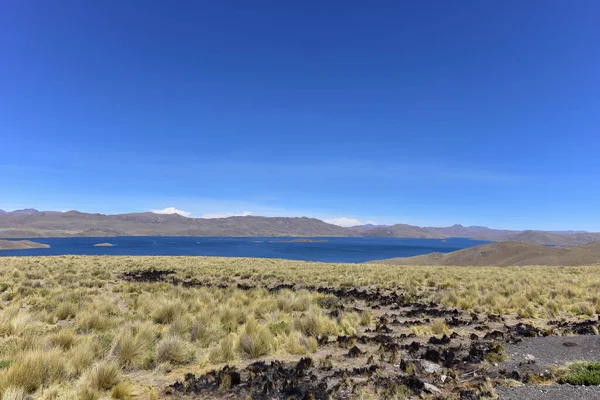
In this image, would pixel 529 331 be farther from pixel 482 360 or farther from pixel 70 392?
pixel 70 392

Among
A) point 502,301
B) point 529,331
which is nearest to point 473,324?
point 529,331

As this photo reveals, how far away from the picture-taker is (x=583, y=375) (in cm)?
564

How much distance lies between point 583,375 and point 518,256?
202 ft

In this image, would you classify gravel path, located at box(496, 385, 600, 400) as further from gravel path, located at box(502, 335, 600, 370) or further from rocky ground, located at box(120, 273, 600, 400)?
gravel path, located at box(502, 335, 600, 370)

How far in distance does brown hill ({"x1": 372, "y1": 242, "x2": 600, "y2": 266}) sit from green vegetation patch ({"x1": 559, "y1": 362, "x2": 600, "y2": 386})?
50.2 m

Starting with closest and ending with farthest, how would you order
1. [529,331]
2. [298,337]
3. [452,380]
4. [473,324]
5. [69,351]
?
[452,380], [69,351], [298,337], [529,331], [473,324]

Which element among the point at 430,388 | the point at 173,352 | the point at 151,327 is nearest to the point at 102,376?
the point at 173,352

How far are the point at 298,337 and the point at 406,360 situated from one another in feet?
8.77

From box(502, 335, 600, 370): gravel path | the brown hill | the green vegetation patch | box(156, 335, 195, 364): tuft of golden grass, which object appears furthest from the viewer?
the brown hill

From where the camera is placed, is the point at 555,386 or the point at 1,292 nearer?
the point at 555,386

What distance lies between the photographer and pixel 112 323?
9.81m

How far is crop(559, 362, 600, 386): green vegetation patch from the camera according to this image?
5.47m

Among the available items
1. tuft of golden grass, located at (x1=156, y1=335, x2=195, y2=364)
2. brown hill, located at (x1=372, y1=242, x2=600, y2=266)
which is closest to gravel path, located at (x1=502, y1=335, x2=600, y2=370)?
tuft of golden grass, located at (x1=156, y1=335, x2=195, y2=364)

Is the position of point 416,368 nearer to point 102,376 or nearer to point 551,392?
point 551,392
